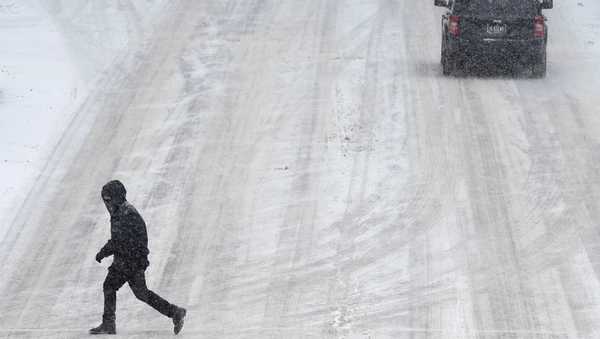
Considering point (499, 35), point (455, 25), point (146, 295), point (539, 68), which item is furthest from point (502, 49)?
point (146, 295)

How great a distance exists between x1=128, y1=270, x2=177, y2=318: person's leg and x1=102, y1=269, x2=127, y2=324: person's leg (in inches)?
4.4

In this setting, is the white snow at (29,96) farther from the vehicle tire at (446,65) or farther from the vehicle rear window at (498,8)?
the vehicle rear window at (498,8)

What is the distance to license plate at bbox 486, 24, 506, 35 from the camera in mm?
22469

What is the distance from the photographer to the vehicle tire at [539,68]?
22.4 m

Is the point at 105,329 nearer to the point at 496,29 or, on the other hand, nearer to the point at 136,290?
the point at 136,290

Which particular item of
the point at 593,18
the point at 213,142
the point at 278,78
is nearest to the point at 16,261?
the point at 213,142

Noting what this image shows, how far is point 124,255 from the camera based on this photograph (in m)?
11.6

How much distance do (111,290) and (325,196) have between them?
504cm

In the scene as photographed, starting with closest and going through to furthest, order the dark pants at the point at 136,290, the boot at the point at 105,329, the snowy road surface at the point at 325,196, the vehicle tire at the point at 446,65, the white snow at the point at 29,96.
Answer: the dark pants at the point at 136,290, the boot at the point at 105,329, the snowy road surface at the point at 325,196, the white snow at the point at 29,96, the vehicle tire at the point at 446,65

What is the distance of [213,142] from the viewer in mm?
Result: 19016

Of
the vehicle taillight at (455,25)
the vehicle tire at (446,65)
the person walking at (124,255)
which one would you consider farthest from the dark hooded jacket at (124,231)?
the vehicle taillight at (455,25)

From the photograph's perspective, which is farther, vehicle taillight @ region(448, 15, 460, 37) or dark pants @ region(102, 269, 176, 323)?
vehicle taillight @ region(448, 15, 460, 37)

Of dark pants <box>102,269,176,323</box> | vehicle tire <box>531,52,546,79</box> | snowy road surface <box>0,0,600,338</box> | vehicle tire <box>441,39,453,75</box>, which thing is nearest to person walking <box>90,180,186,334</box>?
dark pants <box>102,269,176,323</box>

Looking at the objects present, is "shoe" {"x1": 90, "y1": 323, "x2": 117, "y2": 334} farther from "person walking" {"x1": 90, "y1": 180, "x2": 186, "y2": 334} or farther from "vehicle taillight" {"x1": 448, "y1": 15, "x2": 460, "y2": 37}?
"vehicle taillight" {"x1": 448, "y1": 15, "x2": 460, "y2": 37}
